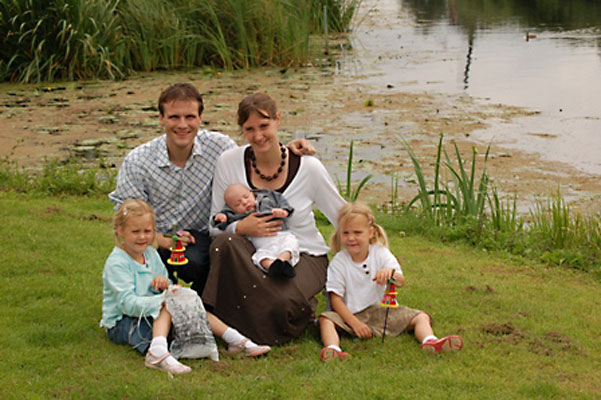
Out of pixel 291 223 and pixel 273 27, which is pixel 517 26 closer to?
pixel 273 27

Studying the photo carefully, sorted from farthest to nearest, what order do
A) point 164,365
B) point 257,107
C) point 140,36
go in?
point 140,36 → point 257,107 → point 164,365

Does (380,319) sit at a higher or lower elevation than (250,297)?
lower

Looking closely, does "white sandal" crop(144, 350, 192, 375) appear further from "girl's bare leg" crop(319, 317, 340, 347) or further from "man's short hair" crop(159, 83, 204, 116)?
"man's short hair" crop(159, 83, 204, 116)

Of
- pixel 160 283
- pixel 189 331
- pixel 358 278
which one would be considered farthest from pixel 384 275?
pixel 160 283

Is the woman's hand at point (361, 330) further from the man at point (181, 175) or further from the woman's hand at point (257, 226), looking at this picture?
the man at point (181, 175)

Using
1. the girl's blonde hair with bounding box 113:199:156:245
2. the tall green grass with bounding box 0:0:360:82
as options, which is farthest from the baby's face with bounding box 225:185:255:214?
the tall green grass with bounding box 0:0:360:82

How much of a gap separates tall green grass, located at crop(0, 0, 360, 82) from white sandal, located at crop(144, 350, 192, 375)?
9.54 m

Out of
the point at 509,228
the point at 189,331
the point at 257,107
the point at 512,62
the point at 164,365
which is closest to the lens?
the point at 164,365

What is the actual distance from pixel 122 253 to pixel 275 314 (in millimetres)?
808

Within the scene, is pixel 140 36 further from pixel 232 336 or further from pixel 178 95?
pixel 232 336

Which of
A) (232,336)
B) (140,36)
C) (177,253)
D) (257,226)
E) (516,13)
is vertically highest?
(516,13)

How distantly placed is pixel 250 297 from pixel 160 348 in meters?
0.53

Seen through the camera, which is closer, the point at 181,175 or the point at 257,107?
the point at 257,107

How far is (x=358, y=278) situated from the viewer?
4.17m
